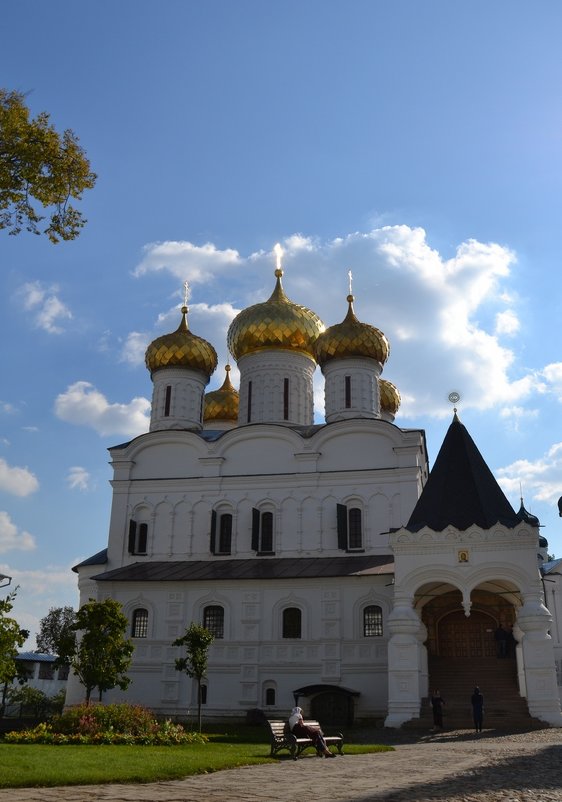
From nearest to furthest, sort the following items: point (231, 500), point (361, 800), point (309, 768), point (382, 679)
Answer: point (361, 800) < point (309, 768) < point (382, 679) < point (231, 500)

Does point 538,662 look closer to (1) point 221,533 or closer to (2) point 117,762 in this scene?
(1) point 221,533

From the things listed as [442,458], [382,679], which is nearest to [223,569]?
[382,679]

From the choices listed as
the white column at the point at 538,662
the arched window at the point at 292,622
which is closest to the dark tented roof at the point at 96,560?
the arched window at the point at 292,622

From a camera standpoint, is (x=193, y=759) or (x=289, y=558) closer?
(x=193, y=759)

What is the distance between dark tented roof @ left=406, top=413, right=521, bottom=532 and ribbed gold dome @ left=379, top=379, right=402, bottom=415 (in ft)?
32.2

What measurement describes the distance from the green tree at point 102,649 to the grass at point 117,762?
4.77 meters

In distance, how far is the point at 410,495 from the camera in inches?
942

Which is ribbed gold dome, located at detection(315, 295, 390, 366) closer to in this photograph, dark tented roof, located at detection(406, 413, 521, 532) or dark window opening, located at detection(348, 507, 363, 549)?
dark window opening, located at detection(348, 507, 363, 549)

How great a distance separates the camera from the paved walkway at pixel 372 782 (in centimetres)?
651

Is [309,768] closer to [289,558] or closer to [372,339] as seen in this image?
[289,558]

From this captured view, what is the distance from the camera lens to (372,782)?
759 cm

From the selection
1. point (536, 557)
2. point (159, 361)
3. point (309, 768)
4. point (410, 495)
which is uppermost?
point (159, 361)

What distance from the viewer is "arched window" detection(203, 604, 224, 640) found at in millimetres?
22719

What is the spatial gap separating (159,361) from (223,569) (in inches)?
348
